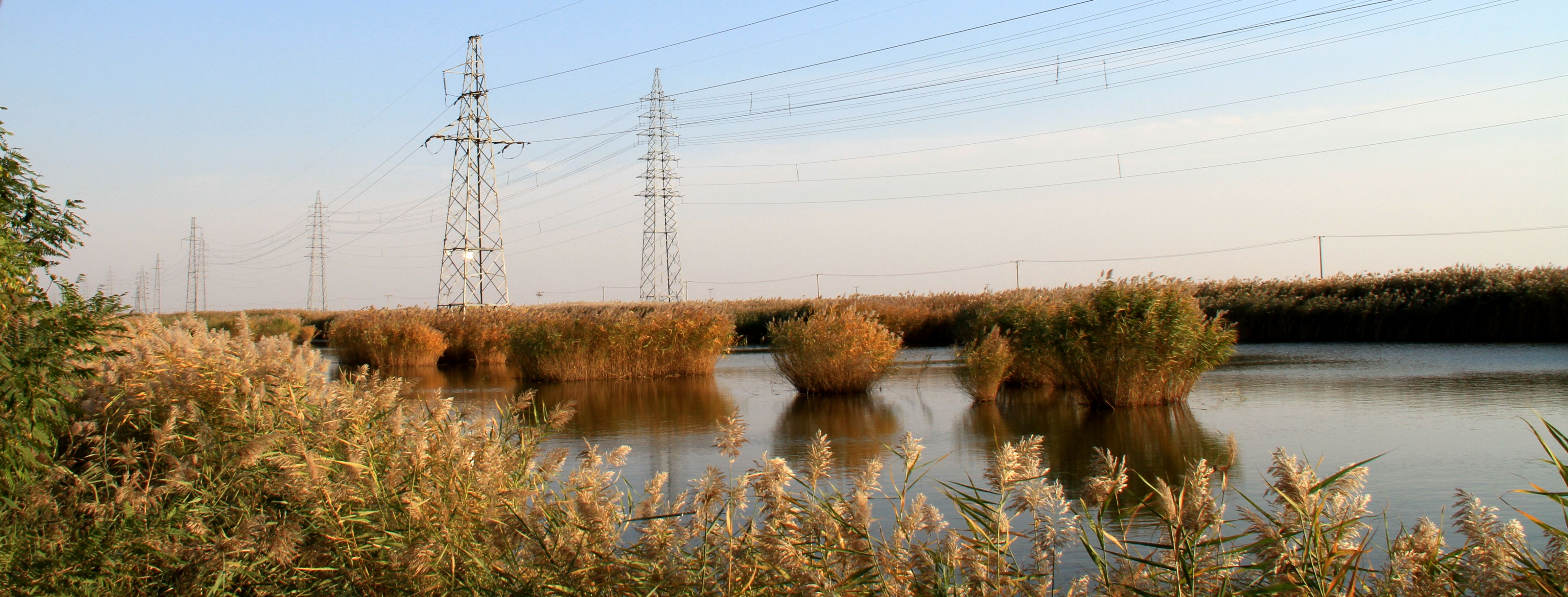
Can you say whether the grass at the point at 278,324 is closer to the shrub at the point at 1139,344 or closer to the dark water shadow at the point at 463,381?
the dark water shadow at the point at 463,381

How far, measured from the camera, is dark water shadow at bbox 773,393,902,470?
9273mm

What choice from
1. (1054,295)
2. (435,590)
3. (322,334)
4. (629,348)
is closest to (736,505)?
(435,590)

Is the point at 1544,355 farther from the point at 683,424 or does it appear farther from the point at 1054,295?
the point at 683,424

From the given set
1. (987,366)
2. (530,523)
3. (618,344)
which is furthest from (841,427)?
(618,344)

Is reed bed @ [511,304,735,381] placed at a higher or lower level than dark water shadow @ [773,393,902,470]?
higher

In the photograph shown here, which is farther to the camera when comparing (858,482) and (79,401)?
(79,401)

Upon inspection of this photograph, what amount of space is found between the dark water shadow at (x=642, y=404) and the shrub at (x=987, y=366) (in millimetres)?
3218

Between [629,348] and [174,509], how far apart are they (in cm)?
1453

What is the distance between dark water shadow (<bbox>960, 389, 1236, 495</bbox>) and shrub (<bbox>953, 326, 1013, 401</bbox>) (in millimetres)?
212

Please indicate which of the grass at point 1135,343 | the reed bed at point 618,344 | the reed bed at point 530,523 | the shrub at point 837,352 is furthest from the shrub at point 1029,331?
the reed bed at point 530,523

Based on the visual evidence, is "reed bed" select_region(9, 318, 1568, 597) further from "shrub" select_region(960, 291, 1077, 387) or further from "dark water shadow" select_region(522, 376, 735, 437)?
"shrub" select_region(960, 291, 1077, 387)

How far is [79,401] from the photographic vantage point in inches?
225

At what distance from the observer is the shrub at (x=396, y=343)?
76.7 ft

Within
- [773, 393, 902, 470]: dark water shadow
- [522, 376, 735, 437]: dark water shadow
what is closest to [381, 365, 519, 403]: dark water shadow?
[522, 376, 735, 437]: dark water shadow
